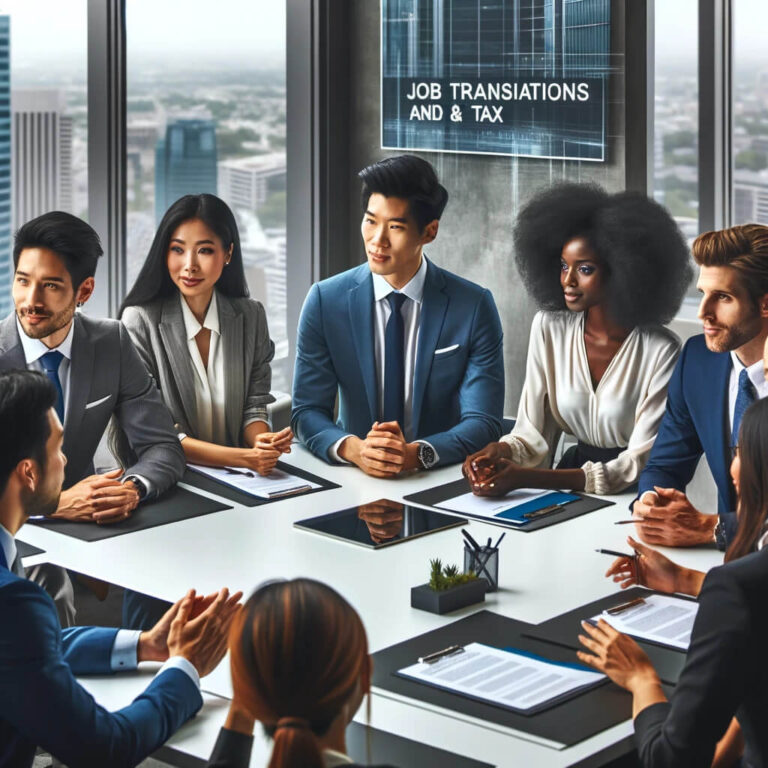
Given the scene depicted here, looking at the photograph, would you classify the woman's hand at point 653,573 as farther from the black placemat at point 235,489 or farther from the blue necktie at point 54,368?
the blue necktie at point 54,368

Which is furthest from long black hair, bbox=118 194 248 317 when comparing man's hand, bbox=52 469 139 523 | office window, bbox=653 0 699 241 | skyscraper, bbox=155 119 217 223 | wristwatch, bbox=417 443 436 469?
office window, bbox=653 0 699 241

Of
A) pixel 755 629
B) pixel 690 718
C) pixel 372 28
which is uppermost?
pixel 372 28

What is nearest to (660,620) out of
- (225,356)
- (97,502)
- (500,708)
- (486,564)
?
(486,564)

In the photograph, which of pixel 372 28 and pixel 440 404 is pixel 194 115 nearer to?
pixel 372 28

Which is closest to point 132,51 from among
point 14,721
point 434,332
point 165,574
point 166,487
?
point 434,332

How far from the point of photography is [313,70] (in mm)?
6023

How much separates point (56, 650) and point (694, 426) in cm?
219

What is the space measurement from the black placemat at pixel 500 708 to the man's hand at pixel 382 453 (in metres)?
1.22

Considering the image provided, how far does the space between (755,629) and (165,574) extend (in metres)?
1.56

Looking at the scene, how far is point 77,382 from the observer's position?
383 centimetres

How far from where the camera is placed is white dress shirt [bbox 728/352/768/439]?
359cm

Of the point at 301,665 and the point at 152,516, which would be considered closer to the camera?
the point at 301,665

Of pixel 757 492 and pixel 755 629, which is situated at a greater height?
pixel 757 492

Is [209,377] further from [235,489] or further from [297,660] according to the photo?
[297,660]
